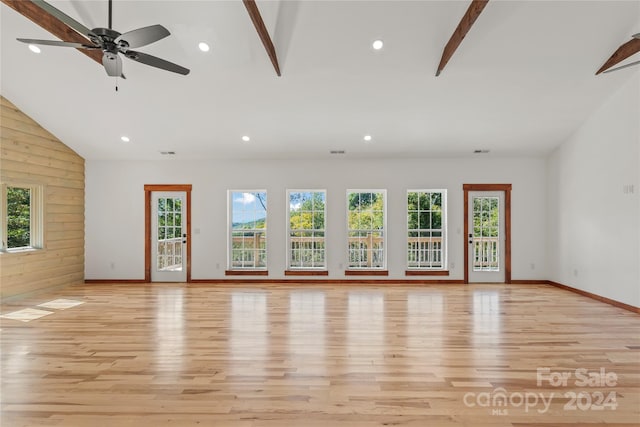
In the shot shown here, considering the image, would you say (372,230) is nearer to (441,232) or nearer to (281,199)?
Answer: (441,232)

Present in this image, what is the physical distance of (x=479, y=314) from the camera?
465 cm

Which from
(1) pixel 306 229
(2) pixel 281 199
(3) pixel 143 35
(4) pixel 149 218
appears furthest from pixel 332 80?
(4) pixel 149 218

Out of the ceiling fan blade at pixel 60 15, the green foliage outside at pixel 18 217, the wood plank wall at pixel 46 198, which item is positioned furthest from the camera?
the green foliage outside at pixel 18 217

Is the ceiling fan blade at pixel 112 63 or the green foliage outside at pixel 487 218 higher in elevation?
the ceiling fan blade at pixel 112 63

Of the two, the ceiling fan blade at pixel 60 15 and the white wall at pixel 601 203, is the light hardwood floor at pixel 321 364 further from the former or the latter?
the ceiling fan blade at pixel 60 15

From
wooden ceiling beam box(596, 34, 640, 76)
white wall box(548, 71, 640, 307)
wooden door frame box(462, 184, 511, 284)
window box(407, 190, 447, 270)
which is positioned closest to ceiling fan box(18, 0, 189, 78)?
wooden ceiling beam box(596, 34, 640, 76)

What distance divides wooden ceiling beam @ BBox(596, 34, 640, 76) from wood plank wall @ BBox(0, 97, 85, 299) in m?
8.87

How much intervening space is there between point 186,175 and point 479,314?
602 cm

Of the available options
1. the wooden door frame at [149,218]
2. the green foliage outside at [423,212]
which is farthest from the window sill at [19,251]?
the green foliage outside at [423,212]

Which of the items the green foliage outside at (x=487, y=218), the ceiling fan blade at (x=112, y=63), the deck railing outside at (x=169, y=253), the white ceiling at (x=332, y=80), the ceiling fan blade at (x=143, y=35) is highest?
the white ceiling at (x=332, y=80)

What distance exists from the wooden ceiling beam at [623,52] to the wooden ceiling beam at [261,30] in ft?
14.1

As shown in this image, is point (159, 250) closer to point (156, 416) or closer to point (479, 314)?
point (156, 416)

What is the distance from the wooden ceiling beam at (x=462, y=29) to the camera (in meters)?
3.40

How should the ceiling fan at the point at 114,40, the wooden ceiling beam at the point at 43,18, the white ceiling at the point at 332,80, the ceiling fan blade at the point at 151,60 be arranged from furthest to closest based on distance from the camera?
the white ceiling at the point at 332,80, the wooden ceiling beam at the point at 43,18, the ceiling fan blade at the point at 151,60, the ceiling fan at the point at 114,40
